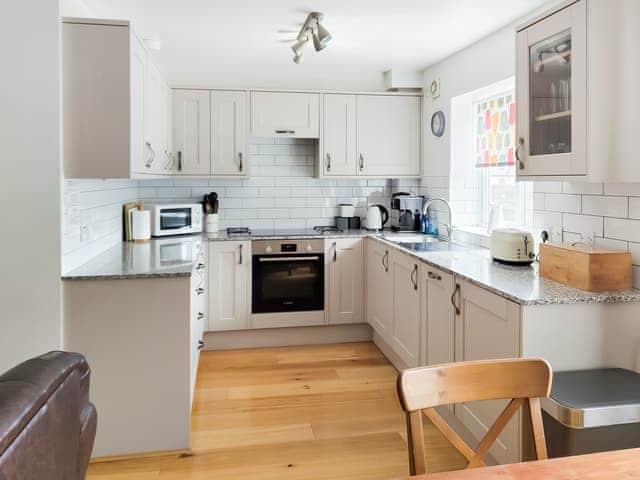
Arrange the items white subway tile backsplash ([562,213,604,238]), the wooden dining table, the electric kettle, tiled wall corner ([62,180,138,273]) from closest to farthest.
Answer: the wooden dining table, white subway tile backsplash ([562,213,604,238]), tiled wall corner ([62,180,138,273]), the electric kettle

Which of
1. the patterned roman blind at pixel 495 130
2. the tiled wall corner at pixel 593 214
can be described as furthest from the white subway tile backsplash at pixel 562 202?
the patterned roman blind at pixel 495 130

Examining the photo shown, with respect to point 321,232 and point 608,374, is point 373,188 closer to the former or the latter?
point 321,232

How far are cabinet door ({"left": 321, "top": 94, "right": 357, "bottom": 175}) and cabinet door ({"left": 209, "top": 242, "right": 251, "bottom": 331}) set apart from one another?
1087 millimetres

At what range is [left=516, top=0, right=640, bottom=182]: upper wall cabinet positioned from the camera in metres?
2.09

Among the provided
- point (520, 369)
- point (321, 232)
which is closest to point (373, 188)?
point (321, 232)

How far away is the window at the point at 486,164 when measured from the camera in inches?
138

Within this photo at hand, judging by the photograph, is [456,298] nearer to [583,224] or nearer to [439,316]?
[439,316]

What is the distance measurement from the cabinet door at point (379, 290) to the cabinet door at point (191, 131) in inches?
63.3

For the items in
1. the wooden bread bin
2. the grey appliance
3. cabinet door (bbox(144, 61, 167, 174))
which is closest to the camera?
the grey appliance

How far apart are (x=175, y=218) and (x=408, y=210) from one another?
2018 mm

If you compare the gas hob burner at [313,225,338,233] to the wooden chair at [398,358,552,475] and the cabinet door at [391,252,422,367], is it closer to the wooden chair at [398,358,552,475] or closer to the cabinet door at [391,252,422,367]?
the cabinet door at [391,252,422,367]

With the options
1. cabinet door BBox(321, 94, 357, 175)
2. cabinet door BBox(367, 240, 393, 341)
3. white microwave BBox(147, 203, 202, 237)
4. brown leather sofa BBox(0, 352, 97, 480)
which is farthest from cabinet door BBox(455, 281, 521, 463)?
white microwave BBox(147, 203, 202, 237)

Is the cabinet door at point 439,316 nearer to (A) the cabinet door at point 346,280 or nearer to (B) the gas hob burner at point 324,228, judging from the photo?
(A) the cabinet door at point 346,280

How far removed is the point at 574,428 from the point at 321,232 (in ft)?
9.89
